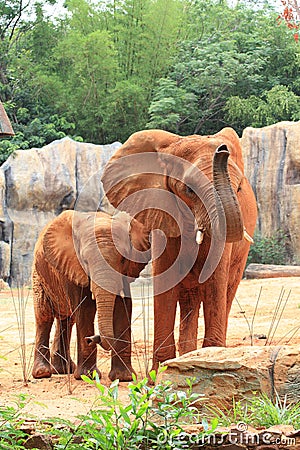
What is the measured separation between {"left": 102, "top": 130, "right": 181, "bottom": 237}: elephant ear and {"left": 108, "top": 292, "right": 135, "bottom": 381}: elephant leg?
2.20 feet

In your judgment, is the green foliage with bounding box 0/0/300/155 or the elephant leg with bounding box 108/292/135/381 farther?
the green foliage with bounding box 0/0/300/155

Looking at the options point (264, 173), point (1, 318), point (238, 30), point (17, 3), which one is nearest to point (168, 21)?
point (238, 30)

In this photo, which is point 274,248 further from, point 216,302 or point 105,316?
point 105,316

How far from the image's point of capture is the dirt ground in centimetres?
482

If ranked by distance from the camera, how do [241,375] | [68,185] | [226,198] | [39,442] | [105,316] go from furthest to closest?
1. [68,185]
2. [105,316]
3. [226,198]
4. [241,375]
5. [39,442]

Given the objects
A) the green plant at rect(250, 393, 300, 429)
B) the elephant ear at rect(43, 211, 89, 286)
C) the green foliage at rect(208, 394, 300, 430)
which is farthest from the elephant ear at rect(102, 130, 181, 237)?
the green plant at rect(250, 393, 300, 429)

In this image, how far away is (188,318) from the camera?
5883mm

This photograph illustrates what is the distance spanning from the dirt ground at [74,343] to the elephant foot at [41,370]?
2.3 inches

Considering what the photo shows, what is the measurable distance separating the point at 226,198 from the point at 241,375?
49.2 inches

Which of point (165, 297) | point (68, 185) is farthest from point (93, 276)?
point (68, 185)

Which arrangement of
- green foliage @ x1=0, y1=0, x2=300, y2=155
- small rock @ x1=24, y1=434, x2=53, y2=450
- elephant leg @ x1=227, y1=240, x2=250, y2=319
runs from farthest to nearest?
1. green foliage @ x1=0, y1=0, x2=300, y2=155
2. elephant leg @ x1=227, y1=240, x2=250, y2=319
3. small rock @ x1=24, y1=434, x2=53, y2=450

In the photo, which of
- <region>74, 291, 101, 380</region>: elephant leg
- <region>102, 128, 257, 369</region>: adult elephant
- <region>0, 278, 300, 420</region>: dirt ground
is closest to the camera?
<region>0, 278, 300, 420</region>: dirt ground

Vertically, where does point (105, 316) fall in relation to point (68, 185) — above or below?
above

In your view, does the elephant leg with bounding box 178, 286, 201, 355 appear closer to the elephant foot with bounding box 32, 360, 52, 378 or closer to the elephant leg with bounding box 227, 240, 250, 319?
the elephant leg with bounding box 227, 240, 250, 319
